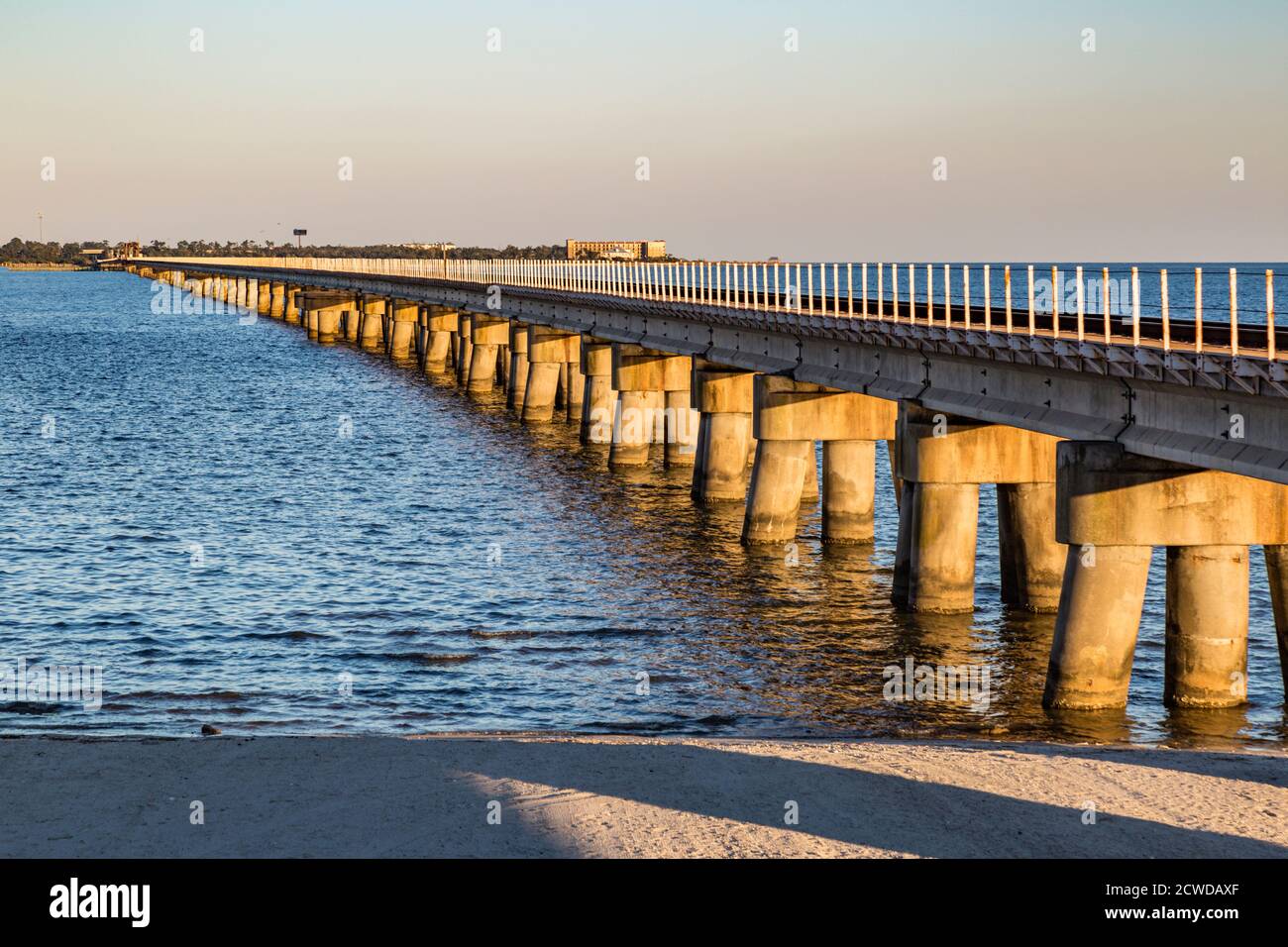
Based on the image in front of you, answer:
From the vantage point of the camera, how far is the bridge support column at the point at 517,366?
8169 cm

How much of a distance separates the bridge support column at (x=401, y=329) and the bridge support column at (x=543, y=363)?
50270mm

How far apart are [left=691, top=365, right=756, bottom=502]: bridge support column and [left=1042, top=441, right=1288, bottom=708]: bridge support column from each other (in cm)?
2316

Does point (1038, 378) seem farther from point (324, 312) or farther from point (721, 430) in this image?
point (324, 312)

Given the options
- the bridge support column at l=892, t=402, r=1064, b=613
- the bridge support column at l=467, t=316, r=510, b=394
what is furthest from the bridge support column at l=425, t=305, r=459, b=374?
the bridge support column at l=892, t=402, r=1064, b=613

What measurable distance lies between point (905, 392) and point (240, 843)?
21957mm

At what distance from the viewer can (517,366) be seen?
8312 centimetres

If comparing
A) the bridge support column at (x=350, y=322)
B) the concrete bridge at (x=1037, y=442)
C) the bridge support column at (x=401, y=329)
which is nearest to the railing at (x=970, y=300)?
the concrete bridge at (x=1037, y=442)

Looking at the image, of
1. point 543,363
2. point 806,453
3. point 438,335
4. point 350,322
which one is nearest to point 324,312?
point 350,322

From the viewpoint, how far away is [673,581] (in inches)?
1469

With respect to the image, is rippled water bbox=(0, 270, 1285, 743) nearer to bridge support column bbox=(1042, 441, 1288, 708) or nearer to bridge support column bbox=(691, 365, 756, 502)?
bridge support column bbox=(1042, 441, 1288, 708)

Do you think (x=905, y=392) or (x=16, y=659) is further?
(x=905, y=392)

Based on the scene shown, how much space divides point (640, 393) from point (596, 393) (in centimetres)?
683
